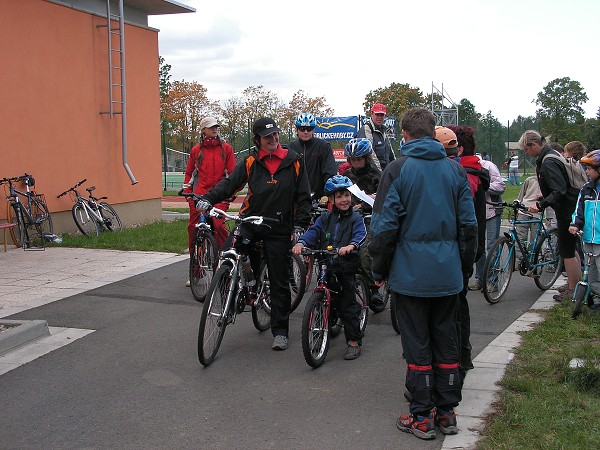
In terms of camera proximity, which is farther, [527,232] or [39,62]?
[39,62]

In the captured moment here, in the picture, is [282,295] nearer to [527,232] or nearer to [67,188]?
[527,232]

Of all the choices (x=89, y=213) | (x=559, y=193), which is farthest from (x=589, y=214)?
(x=89, y=213)

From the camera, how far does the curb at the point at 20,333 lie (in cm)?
614

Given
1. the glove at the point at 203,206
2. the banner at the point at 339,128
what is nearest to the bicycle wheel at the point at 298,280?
the glove at the point at 203,206

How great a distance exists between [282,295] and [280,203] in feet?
2.69

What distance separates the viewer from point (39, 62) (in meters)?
13.1

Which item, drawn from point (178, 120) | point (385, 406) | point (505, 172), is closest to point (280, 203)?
point (385, 406)

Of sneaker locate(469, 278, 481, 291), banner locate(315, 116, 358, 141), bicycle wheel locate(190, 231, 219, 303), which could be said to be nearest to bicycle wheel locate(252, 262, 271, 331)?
bicycle wheel locate(190, 231, 219, 303)

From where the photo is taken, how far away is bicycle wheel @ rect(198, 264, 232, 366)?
5566 millimetres

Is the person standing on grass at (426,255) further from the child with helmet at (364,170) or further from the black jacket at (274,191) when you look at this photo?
the child with helmet at (364,170)

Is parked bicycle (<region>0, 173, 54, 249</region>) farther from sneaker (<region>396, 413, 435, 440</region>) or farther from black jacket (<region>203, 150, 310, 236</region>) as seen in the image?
sneaker (<region>396, 413, 435, 440</region>)

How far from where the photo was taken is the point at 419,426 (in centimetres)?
436

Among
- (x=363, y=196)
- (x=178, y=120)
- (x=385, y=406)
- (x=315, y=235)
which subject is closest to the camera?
(x=385, y=406)

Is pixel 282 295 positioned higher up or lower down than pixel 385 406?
higher up
